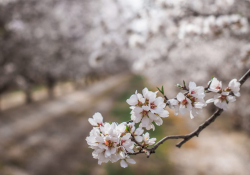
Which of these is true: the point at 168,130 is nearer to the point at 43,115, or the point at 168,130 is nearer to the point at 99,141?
the point at 43,115

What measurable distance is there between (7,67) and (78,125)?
428 cm

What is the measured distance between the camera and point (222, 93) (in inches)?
49.2

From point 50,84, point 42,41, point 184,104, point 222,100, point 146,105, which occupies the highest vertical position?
point 50,84

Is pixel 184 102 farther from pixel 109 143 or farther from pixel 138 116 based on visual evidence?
pixel 109 143

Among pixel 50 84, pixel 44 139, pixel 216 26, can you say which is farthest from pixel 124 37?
pixel 50 84

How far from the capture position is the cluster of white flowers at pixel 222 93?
1241mm

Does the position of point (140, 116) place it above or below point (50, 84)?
below

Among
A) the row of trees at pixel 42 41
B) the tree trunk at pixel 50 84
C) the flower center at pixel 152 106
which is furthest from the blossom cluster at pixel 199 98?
the tree trunk at pixel 50 84

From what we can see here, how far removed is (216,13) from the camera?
3.60 meters

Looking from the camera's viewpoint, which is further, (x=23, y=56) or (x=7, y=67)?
(x=23, y=56)

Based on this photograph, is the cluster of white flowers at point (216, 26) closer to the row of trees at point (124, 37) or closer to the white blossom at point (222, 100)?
the row of trees at point (124, 37)

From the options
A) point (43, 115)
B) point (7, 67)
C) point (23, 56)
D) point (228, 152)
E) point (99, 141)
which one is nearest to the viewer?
point (99, 141)

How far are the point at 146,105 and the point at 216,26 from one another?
243 cm

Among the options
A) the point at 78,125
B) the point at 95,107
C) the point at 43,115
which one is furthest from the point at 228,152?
the point at 43,115
